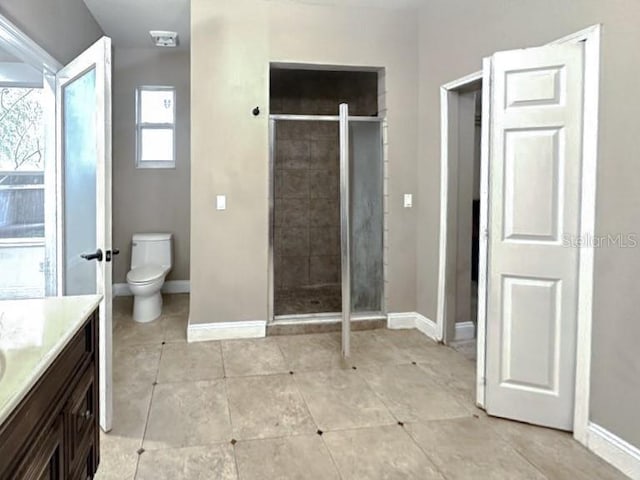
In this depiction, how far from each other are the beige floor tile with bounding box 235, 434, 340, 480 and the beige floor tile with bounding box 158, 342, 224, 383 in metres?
0.94

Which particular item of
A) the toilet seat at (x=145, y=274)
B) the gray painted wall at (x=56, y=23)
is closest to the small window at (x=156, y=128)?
the gray painted wall at (x=56, y=23)

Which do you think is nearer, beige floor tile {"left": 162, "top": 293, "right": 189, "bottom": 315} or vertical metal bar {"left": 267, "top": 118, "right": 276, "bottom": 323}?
vertical metal bar {"left": 267, "top": 118, "right": 276, "bottom": 323}

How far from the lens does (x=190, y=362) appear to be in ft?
11.2

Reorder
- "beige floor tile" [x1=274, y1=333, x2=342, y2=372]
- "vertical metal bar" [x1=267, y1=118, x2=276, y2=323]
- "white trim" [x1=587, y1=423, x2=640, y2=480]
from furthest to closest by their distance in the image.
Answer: "vertical metal bar" [x1=267, y1=118, x2=276, y2=323], "beige floor tile" [x1=274, y1=333, x2=342, y2=372], "white trim" [x1=587, y1=423, x2=640, y2=480]

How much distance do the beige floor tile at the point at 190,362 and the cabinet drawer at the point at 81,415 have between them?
1548 mm

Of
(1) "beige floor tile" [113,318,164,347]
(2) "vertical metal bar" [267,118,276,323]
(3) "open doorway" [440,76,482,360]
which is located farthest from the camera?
(2) "vertical metal bar" [267,118,276,323]

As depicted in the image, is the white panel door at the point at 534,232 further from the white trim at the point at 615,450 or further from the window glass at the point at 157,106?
the window glass at the point at 157,106

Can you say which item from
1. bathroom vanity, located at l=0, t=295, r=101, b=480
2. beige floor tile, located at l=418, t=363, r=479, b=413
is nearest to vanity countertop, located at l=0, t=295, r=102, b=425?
bathroom vanity, located at l=0, t=295, r=101, b=480

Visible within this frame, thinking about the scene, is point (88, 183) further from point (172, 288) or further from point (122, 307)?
point (172, 288)

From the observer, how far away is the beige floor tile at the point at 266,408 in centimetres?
246

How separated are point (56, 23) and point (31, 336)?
→ 2825 millimetres

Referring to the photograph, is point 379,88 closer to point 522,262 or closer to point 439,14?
point 439,14

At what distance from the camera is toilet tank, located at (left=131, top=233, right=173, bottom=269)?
5.05 m

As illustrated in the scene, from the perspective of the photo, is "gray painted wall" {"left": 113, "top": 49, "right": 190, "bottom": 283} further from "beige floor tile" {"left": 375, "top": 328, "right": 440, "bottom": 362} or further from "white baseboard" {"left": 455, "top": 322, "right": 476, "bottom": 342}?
"white baseboard" {"left": 455, "top": 322, "right": 476, "bottom": 342}
